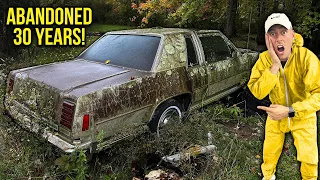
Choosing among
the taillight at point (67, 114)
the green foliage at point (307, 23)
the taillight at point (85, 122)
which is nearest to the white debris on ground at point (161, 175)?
the taillight at point (85, 122)

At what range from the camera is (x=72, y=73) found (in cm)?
395

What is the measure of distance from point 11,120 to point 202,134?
2540mm

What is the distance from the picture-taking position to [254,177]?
11.5 ft

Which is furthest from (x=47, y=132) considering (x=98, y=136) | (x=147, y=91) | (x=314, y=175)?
(x=314, y=175)

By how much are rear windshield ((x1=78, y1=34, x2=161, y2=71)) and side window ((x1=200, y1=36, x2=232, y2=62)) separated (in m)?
1.01

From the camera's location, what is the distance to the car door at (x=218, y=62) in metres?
5.02

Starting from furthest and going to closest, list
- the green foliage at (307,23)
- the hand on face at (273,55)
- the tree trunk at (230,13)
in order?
the tree trunk at (230,13)
the green foliage at (307,23)
the hand on face at (273,55)

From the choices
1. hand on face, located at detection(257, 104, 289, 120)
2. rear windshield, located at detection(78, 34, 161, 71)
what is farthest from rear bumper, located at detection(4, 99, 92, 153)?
hand on face, located at detection(257, 104, 289, 120)

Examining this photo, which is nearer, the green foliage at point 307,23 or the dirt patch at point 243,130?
the dirt patch at point 243,130

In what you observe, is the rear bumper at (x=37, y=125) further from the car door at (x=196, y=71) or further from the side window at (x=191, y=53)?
the side window at (x=191, y=53)

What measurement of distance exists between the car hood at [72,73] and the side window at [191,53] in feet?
3.42

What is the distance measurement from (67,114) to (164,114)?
139 centimetres

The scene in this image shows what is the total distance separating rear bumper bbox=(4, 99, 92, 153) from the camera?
10.6 feet
